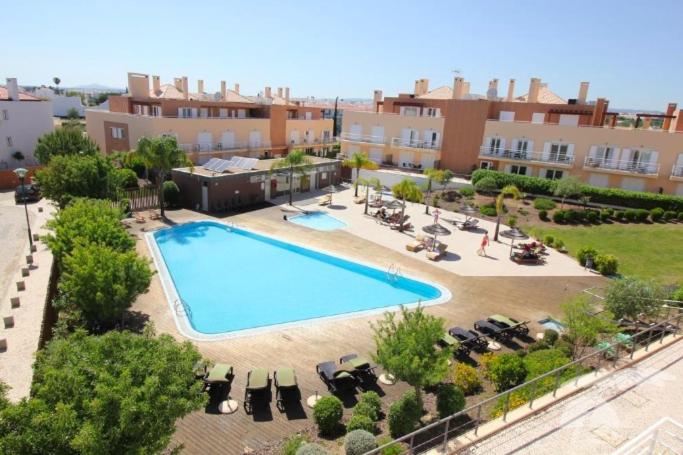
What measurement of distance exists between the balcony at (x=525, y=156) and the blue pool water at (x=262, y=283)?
87.7 feet

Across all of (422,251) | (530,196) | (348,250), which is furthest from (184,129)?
(530,196)

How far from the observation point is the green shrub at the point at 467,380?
13.7 m

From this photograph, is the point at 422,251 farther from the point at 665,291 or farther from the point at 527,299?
the point at 665,291

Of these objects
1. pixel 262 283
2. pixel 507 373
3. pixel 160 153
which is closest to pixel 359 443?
pixel 507 373

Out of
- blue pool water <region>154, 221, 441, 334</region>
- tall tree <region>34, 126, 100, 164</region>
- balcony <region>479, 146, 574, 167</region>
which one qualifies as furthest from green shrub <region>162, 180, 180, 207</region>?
balcony <region>479, 146, 574, 167</region>

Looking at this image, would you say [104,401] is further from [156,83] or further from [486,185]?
[156,83]

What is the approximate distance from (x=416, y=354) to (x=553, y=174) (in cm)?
3841

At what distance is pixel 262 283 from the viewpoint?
917 inches

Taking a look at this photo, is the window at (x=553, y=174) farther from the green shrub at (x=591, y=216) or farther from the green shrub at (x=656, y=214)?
the green shrub at (x=656, y=214)

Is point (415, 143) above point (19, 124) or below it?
above

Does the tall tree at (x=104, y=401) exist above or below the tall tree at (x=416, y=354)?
above

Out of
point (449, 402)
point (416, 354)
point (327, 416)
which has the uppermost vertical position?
point (416, 354)

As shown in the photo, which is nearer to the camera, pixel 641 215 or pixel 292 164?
pixel 641 215

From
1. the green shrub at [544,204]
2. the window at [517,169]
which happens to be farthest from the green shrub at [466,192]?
the window at [517,169]
